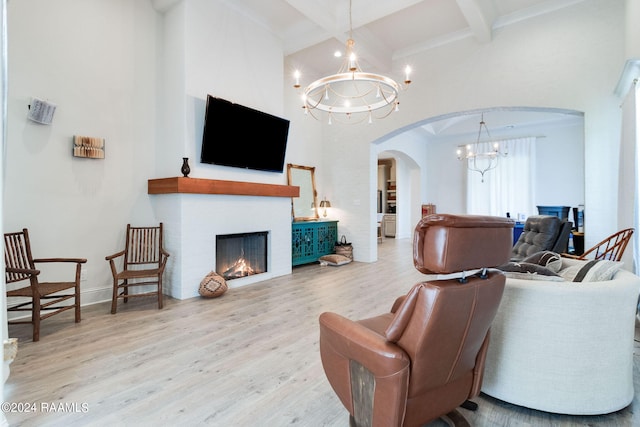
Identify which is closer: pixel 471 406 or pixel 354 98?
pixel 471 406

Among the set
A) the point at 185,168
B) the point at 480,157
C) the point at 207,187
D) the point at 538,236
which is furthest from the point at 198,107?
the point at 480,157

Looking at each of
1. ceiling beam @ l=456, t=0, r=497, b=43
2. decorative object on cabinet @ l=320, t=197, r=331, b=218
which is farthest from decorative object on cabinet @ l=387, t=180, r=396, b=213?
ceiling beam @ l=456, t=0, r=497, b=43

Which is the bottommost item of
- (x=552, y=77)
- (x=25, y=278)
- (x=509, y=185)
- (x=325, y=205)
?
(x=25, y=278)

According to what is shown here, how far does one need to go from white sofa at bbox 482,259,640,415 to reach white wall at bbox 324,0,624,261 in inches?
128

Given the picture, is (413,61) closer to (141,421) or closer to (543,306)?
(543,306)

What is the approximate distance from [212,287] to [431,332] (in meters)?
3.28

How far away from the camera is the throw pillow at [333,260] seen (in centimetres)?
607

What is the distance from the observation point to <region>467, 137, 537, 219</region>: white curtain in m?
8.45

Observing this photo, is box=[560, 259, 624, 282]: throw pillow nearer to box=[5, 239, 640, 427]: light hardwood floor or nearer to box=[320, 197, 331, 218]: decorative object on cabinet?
box=[5, 239, 640, 427]: light hardwood floor

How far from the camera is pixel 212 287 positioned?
3.87m

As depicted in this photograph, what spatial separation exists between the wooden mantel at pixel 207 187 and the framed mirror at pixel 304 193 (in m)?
1.33

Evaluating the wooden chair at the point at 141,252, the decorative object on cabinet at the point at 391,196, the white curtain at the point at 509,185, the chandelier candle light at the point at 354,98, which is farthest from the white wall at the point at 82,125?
the decorative object on cabinet at the point at 391,196

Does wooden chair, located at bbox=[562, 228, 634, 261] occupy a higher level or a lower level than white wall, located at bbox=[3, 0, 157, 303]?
lower

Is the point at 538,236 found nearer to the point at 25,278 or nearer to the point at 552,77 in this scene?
the point at 552,77
